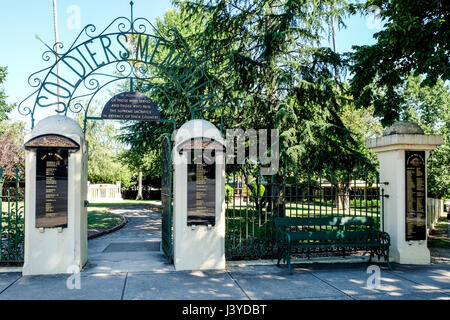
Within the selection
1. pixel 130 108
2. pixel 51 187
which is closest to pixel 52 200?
pixel 51 187

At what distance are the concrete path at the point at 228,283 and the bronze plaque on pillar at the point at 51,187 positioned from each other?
1099 mm

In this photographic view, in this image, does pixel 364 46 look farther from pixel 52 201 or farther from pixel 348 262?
A: pixel 52 201

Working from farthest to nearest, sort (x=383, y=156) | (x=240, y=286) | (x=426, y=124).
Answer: (x=426, y=124) → (x=383, y=156) → (x=240, y=286)

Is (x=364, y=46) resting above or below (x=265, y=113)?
above

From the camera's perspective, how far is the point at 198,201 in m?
7.42

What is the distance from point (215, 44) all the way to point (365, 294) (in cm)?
998

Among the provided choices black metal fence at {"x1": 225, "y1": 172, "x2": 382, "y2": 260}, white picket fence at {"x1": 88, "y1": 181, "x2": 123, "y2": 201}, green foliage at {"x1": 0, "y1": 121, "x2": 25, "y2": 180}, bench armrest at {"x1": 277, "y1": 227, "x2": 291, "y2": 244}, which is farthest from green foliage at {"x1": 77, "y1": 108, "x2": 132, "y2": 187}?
bench armrest at {"x1": 277, "y1": 227, "x2": 291, "y2": 244}

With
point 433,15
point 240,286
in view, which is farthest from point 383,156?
point 240,286

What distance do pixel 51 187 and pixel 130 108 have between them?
7.75ft

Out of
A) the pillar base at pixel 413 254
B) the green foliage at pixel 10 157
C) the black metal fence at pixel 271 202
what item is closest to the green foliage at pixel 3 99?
the green foliage at pixel 10 157

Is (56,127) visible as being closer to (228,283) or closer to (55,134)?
(55,134)

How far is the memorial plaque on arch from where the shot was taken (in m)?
7.80
